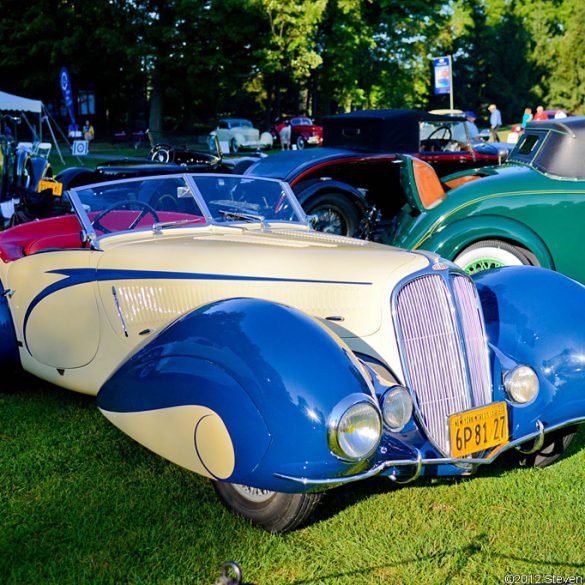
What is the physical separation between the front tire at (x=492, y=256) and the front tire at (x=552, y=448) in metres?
2.84

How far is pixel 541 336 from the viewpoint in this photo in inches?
156

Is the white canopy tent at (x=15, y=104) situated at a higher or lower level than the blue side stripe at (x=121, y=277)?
higher

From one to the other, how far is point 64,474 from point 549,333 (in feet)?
8.81

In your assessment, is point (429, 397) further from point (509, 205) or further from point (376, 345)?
point (509, 205)

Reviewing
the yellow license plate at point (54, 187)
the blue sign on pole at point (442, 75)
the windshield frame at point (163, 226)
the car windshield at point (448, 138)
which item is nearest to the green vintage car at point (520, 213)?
the windshield frame at point (163, 226)

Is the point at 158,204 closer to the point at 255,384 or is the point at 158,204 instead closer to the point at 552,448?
the point at 255,384

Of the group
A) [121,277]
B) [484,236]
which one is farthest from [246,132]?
[121,277]

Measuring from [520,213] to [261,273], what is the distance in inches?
147

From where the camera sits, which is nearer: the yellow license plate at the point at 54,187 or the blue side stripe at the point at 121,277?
the blue side stripe at the point at 121,277

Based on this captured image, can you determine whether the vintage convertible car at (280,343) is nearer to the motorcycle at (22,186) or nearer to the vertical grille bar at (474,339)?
the vertical grille bar at (474,339)

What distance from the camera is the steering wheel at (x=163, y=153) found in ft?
46.7

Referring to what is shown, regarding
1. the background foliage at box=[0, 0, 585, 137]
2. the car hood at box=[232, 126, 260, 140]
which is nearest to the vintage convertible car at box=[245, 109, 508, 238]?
the background foliage at box=[0, 0, 585, 137]

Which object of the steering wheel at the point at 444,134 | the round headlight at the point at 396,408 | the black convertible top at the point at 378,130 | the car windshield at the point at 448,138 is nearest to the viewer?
the round headlight at the point at 396,408

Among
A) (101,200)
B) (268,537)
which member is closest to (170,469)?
(268,537)
